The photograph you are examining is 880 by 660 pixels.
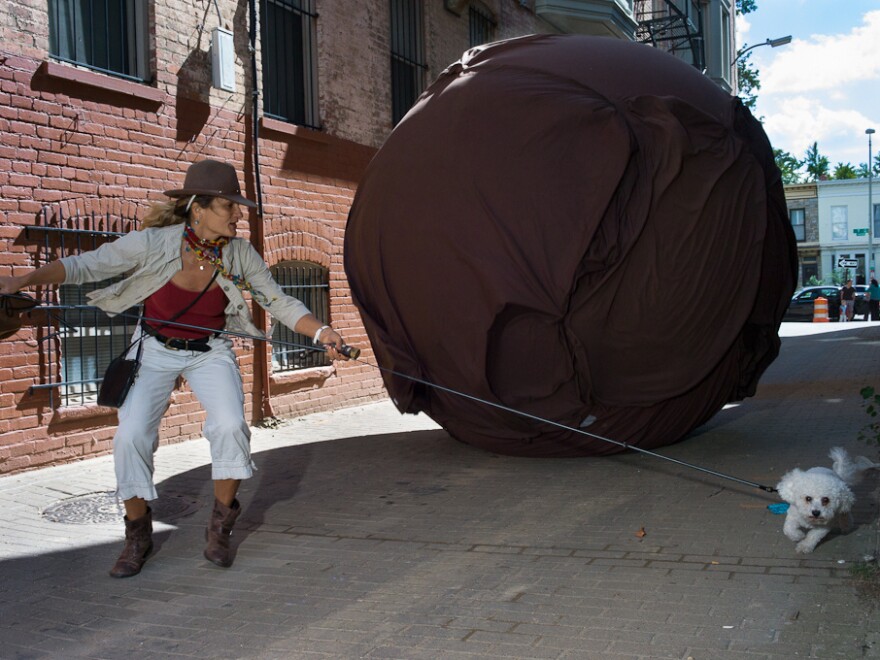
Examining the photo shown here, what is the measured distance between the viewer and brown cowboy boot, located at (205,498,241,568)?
516 centimetres

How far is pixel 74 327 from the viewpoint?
330 inches

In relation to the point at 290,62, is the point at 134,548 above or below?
below

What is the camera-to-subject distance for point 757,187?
7250 millimetres

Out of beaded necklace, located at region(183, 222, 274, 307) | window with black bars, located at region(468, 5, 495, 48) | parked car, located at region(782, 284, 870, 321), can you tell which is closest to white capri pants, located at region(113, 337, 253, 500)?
beaded necklace, located at region(183, 222, 274, 307)

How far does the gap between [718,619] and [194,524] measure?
3385 mm

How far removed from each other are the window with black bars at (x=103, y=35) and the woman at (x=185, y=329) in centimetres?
377

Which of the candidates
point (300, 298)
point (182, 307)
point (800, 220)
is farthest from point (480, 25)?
point (800, 220)

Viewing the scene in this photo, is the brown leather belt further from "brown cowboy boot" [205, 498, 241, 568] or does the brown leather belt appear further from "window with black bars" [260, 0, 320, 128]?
"window with black bars" [260, 0, 320, 128]

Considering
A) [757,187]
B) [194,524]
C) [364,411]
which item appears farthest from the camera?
[364,411]

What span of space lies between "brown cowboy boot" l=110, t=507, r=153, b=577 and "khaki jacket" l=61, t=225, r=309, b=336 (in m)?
1.11

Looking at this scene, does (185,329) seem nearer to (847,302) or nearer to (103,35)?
(103,35)

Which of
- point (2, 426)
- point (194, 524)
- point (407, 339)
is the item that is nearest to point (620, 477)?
point (407, 339)

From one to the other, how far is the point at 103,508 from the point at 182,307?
2214 millimetres

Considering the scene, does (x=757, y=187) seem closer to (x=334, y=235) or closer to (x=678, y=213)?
(x=678, y=213)
